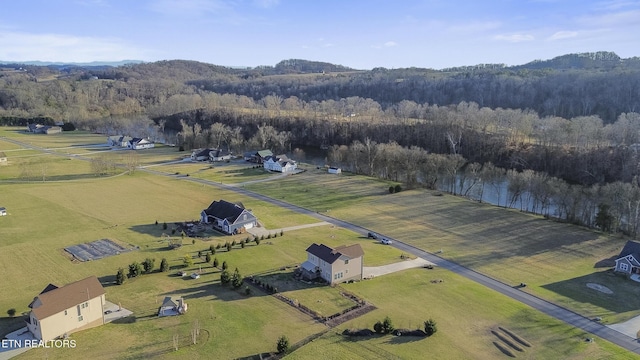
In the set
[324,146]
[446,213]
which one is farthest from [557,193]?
[324,146]

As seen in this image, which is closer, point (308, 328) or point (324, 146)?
point (308, 328)

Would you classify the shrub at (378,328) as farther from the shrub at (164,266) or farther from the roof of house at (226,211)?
the roof of house at (226,211)

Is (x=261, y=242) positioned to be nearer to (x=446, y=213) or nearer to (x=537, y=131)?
(x=446, y=213)

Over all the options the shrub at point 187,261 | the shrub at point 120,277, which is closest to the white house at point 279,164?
the shrub at point 187,261

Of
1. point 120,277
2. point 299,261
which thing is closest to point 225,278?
point 299,261

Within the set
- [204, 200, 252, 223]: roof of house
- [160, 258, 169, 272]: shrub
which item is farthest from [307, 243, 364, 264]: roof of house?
[204, 200, 252, 223]: roof of house

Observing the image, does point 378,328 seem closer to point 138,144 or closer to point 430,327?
point 430,327
